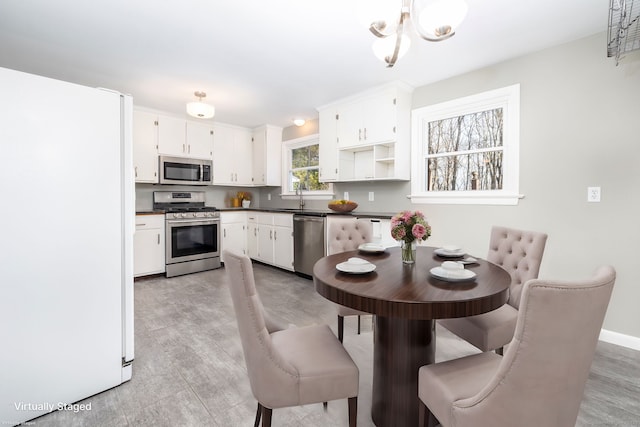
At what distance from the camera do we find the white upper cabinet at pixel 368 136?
3.41 m

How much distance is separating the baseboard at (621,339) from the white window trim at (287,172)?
3320 millimetres

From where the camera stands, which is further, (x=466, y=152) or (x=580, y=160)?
(x=466, y=152)

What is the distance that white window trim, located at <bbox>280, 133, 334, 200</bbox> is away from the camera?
15.4 feet

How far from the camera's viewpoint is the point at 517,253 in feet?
6.39

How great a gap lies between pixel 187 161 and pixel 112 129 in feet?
10.2

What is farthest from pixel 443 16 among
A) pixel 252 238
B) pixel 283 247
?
pixel 252 238

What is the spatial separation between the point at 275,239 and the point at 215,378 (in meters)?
2.85

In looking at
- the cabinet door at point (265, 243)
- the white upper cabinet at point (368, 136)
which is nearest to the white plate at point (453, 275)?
the white upper cabinet at point (368, 136)

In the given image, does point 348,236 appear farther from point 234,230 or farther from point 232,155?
point 232,155

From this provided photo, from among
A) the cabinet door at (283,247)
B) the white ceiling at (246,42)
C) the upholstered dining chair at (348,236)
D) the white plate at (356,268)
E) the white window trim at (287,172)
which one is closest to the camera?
the white plate at (356,268)

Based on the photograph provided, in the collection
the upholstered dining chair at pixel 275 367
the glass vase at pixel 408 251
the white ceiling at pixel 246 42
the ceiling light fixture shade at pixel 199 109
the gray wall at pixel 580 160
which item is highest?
the white ceiling at pixel 246 42

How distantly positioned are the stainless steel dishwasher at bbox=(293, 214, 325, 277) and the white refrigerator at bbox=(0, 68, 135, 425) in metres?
2.36

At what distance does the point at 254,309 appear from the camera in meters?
1.08

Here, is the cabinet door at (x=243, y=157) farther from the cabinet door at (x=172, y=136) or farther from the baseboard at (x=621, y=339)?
the baseboard at (x=621, y=339)
